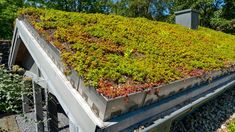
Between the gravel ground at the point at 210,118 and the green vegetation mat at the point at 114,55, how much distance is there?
0.76 metres

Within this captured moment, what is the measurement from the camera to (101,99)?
94.4 inches

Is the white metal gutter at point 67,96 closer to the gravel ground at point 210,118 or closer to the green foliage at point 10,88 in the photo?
the green foliage at point 10,88

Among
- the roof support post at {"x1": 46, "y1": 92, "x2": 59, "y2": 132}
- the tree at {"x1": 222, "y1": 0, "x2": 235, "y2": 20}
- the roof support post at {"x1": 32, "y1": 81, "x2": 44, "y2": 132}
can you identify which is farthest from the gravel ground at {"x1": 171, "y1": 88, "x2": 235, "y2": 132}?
the tree at {"x1": 222, "y1": 0, "x2": 235, "y2": 20}

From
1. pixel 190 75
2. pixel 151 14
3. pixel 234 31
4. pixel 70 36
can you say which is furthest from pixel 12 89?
pixel 151 14

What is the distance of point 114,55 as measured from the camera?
3631 millimetres

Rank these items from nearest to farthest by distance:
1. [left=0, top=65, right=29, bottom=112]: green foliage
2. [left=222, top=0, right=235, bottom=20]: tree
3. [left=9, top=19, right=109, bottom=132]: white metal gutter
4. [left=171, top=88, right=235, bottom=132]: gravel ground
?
1. [left=9, top=19, right=109, bottom=132]: white metal gutter
2. [left=171, top=88, right=235, bottom=132]: gravel ground
3. [left=0, top=65, right=29, bottom=112]: green foliage
4. [left=222, top=0, right=235, bottom=20]: tree

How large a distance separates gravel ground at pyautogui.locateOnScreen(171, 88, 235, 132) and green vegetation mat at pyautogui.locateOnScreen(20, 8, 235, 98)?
2.51 feet

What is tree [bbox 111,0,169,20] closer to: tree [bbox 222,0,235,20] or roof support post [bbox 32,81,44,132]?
tree [bbox 222,0,235,20]

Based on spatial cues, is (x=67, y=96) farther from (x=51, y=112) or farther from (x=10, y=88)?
(x=51, y=112)

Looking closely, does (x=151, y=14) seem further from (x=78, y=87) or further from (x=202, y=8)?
(x=78, y=87)

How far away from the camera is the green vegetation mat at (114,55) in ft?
9.36

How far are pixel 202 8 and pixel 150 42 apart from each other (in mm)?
25542

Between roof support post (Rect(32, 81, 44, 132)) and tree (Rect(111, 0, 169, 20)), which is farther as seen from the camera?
tree (Rect(111, 0, 169, 20))

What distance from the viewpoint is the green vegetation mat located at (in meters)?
2.85
